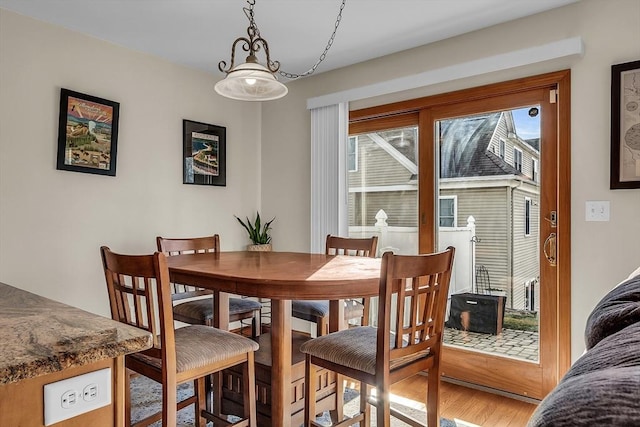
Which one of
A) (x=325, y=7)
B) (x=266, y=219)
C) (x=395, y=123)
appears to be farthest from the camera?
(x=266, y=219)

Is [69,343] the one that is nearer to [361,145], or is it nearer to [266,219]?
[361,145]

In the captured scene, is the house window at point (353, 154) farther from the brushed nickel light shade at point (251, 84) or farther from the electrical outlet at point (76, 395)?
the electrical outlet at point (76, 395)

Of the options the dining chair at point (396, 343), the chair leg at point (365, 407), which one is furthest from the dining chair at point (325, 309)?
the dining chair at point (396, 343)

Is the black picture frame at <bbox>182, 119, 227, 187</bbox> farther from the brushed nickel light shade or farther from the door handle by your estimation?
the door handle

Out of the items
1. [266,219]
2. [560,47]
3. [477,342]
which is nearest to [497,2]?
[560,47]

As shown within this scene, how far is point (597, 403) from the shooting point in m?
0.39

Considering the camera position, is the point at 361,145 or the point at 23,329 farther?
the point at 361,145

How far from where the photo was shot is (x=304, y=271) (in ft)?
5.96

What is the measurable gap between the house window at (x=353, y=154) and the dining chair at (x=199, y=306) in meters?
1.37

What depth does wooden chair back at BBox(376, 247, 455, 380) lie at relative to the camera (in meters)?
1.46

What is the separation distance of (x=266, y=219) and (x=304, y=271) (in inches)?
92.0

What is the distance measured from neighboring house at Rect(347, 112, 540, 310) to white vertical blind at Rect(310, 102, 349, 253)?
471 mm

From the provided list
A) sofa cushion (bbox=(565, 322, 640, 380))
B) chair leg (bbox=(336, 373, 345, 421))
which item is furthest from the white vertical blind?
sofa cushion (bbox=(565, 322, 640, 380))

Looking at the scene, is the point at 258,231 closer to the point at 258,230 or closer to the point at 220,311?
the point at 258,230
